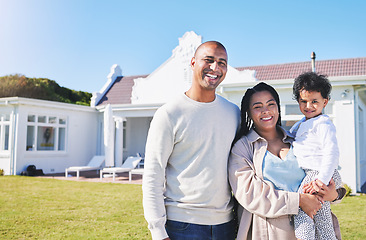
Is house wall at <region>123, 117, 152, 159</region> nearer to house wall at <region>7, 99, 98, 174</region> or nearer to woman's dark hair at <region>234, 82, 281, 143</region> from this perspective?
house wall at <region>7, 99, 98, 174</region>

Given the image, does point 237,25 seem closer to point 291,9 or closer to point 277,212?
point 291,9

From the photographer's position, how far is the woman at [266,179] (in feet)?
6.36

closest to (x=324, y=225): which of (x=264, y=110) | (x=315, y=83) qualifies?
(x=264, y=110)

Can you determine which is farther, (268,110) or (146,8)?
(146,8)

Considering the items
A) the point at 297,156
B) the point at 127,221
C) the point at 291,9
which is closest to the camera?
the point at 297,156

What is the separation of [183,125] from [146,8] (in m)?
8.23

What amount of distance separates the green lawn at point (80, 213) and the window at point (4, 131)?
4.76 meters

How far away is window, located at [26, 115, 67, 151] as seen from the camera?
47.3 ft

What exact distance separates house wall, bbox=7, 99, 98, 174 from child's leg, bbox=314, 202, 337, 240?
13873mm

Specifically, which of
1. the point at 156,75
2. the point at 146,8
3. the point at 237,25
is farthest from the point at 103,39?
the point at 237,25

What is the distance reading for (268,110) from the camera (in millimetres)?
2180

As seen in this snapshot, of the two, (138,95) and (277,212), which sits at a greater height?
(138,95)

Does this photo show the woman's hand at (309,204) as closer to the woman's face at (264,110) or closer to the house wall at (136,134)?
the woman's face at (264,110)

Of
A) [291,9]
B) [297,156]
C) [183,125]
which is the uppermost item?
[291,9]
